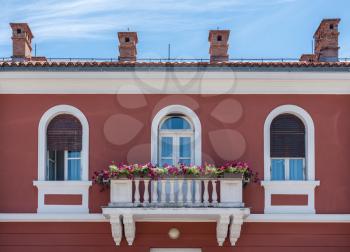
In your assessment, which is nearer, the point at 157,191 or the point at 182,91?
the point at 157,191

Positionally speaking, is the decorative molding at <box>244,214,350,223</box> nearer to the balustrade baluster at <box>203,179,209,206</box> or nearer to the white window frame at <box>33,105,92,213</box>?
the balustrade baluster at <box>203,179,209,206</box>

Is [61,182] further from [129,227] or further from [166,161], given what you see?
[166,161]

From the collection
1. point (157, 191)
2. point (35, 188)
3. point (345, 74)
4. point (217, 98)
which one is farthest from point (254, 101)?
point (35, 188)

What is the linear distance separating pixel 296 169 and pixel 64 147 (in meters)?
5.63

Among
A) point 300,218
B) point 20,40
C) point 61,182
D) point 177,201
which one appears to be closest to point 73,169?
point 61,182

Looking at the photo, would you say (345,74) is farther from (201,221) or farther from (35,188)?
(35,188)

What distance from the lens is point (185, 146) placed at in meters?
16.1

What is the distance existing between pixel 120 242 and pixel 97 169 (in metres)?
1.81

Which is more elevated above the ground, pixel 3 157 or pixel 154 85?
pixel 154 85

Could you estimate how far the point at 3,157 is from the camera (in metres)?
15.9

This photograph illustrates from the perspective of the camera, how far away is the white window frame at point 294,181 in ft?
51.4

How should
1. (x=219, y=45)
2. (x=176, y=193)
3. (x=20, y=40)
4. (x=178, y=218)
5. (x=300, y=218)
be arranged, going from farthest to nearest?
(x=20, y=40), (x=219, y=45), (x=300, y=218), (x=178, y=218), (x=176, y=193)

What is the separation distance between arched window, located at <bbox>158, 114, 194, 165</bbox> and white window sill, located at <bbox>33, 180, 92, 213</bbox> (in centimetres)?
194

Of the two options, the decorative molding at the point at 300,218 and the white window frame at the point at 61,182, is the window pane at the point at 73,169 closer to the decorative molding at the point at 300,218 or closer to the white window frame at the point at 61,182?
the white window frame at the point at 61,182
